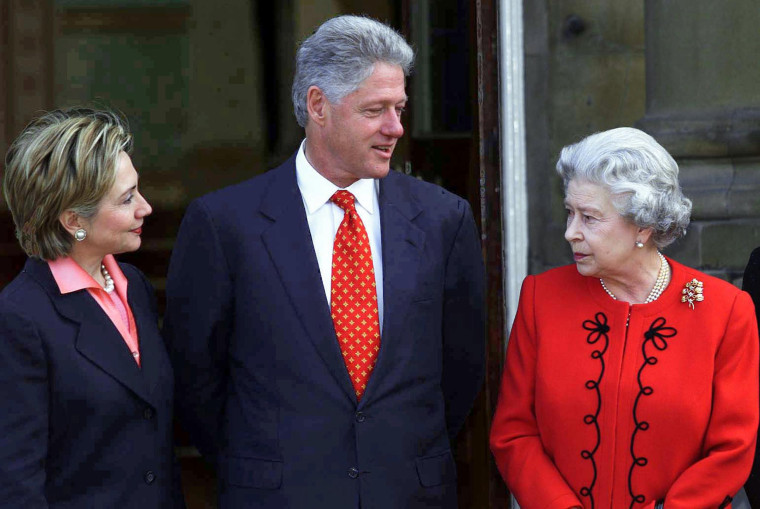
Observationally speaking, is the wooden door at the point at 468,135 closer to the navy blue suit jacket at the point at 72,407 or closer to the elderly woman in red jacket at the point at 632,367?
the elderly woman in red jacket at the point at 632,367

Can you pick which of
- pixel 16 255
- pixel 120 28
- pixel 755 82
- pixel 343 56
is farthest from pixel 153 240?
pixel 755 82

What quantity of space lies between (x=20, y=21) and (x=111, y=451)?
193cm

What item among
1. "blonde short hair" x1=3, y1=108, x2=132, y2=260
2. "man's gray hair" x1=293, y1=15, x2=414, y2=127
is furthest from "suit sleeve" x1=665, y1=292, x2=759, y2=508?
"blonde short hair" x1=3, y1=108, x2=132, y2=260

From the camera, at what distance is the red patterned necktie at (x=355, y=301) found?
306 centimetres

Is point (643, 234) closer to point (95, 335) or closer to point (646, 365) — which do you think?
point (646, 365)

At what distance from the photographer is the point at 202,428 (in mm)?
3301

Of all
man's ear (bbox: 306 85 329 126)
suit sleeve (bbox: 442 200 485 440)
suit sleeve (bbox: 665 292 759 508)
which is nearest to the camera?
suit sleeve (bbox: 665 292 759 508)

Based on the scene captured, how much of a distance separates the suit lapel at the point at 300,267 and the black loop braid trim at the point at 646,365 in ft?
2.36

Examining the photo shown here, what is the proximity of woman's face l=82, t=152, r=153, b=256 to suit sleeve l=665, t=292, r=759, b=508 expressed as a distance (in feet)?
4.92

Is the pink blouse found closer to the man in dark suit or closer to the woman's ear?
the man in dark suit

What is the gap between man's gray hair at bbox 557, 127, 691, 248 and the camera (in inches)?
117

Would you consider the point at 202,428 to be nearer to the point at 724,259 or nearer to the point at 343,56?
the point at 343,56

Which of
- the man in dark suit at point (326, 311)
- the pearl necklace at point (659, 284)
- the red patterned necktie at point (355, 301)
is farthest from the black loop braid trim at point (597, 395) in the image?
the red patterned necktie at point (355, 301)

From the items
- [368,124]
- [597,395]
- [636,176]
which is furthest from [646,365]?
[368,124]
